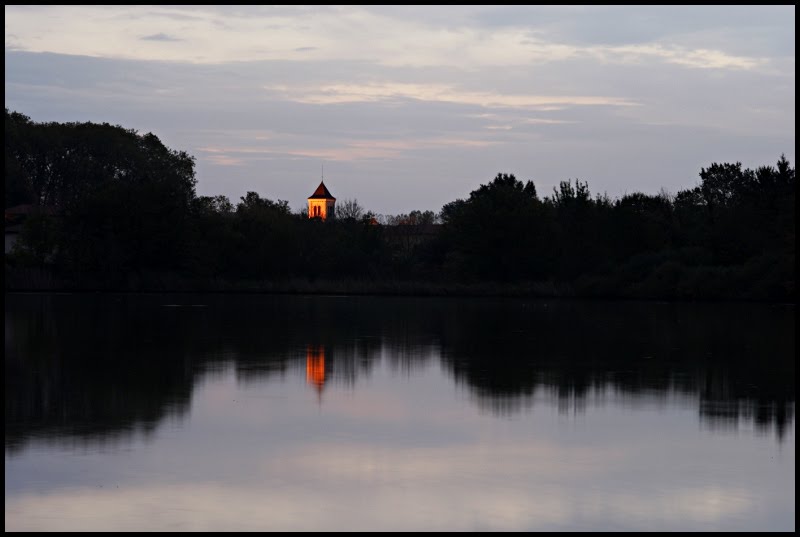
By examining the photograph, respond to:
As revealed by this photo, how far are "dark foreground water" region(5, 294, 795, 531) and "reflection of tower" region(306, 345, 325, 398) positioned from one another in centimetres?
6

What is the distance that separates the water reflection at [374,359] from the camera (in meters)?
14.0

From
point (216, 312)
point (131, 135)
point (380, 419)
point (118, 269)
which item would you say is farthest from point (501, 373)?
point (131, 135)

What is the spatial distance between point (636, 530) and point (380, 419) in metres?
5.66

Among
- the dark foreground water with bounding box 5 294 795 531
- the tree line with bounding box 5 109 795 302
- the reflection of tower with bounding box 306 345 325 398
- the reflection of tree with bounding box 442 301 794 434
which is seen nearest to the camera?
the dark foreground water with bounding box 5 294 795 531

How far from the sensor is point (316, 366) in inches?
755

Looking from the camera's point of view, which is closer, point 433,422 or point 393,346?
point 433,422

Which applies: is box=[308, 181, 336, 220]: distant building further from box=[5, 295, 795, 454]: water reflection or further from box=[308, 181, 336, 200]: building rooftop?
box=[5, 295, 795, 454]: water reflection

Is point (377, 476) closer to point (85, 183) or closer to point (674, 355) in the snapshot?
point (674, 355)

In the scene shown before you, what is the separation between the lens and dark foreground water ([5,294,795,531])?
859 centimetres

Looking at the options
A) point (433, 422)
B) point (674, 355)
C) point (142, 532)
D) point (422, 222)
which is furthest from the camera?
point (422, 222)

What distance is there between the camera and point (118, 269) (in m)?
65.6

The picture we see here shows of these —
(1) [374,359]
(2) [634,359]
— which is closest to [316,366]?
(1) [374,359]

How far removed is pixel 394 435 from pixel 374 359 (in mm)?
8698

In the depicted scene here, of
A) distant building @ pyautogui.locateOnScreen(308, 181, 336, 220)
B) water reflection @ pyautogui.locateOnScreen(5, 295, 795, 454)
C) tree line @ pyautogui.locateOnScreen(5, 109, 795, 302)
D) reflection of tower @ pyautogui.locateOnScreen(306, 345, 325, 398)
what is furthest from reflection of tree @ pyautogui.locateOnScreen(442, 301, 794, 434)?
distant building @ pyautogui.locateOnScreen(308, 181, 336, 220)
